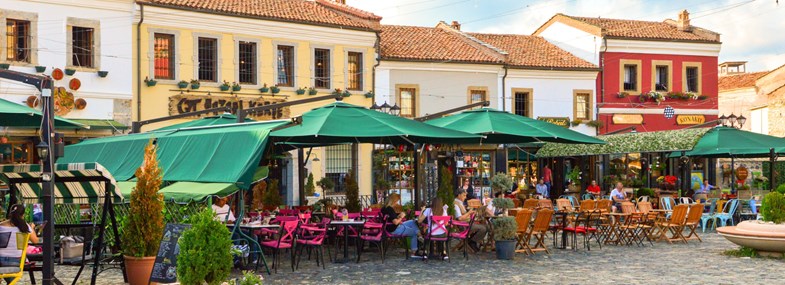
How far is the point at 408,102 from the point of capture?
30.8 m

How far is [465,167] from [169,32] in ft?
37.2

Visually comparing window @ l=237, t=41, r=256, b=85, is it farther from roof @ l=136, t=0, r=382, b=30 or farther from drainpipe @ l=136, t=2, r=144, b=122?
drainpipe @ l=136, t=2, r=144, b=122

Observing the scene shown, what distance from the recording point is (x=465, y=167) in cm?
3141

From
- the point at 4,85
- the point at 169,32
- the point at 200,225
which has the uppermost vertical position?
the point at 169,32

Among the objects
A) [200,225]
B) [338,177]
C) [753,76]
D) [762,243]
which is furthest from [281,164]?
[753,76]

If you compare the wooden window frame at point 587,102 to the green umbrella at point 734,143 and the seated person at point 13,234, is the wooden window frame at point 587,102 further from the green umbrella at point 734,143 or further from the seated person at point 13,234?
the seated person at point 13,234

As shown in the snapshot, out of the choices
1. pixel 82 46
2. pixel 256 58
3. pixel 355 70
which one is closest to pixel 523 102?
pixel 355 70

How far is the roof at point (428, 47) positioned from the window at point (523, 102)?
163 centimetres

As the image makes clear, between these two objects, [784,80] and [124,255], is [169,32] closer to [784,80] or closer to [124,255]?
[124,255]

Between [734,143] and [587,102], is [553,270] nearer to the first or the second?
[734,143]

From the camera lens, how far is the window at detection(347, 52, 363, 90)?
29531 millimetres

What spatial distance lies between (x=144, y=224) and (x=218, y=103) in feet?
52.1

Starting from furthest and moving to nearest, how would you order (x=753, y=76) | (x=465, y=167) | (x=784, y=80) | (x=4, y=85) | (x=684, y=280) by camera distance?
1. (x=753, y=76)
2. (x=784, y=80)
3. (x=465, y=167)
4. (x=4, y=85)
5. (x=684, y=280)

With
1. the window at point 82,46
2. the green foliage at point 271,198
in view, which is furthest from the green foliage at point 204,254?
the window at point 82,46
